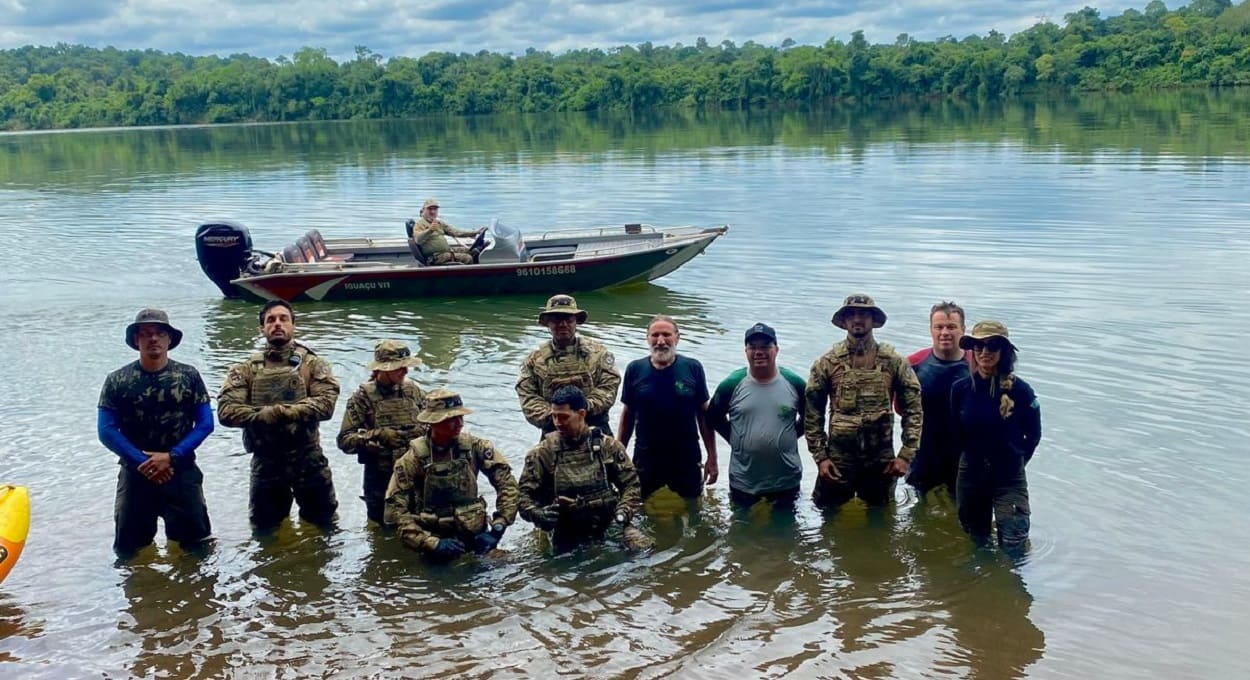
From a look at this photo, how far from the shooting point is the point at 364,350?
15.9 metres

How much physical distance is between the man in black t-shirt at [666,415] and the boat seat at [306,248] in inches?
500

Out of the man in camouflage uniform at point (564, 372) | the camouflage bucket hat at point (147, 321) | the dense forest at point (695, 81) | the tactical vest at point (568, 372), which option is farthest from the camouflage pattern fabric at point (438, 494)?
the dense forest at point (695, 81)

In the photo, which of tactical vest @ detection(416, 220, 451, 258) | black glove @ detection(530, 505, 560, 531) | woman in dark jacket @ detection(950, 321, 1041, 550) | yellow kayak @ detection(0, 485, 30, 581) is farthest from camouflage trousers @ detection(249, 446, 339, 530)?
tactical vest @ detection(416, 220, 451, 258)

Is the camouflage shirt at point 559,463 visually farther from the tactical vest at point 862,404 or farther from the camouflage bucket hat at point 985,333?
the camouflage bucket hat at point 985,333

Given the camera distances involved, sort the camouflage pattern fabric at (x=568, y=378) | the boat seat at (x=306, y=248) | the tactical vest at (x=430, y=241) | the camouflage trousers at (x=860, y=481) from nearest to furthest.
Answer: the camouflage trousers at (x=860, y=481), the camouflage pattern fabric at (x=568, y=378), the tactical vest at (x=430, y=241), the boat seat at (x=306, y=248)

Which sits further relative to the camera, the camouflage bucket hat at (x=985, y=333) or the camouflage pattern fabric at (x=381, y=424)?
the camouflage pattern fabric at (x=381, y=424)

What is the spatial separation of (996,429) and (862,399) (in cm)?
92

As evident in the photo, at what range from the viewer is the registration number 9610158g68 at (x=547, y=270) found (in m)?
18.6

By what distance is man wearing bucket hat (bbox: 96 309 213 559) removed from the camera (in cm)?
731

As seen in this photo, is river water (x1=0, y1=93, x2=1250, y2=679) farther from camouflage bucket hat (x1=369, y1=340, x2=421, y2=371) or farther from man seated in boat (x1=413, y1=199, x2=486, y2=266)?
camouflage bucket hat (x1=369, y1=340, x2=421, y2=371)

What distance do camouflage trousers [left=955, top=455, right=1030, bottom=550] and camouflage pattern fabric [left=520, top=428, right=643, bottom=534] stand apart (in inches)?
82.6

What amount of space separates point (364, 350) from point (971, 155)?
2978cm

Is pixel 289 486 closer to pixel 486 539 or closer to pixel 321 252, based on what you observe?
pixel 486 539

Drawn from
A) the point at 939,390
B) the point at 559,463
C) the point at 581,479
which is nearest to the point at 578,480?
the point at 581,479
